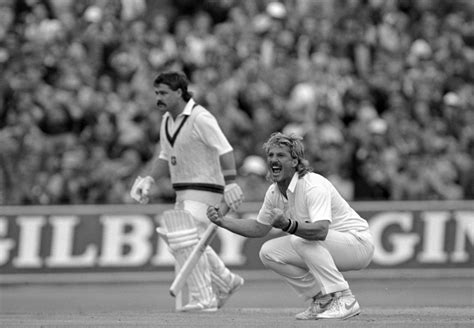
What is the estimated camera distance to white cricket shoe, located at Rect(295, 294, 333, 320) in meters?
9.66

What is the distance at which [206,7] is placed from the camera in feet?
67.9

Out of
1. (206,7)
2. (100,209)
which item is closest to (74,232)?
(100,209)

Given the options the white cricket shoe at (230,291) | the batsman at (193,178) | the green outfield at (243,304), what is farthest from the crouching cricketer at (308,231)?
the white cricket shoe at (230,291)

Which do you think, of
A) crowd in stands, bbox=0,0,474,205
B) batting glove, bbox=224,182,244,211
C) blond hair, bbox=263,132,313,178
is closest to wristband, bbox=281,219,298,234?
blond hair, bbox=263,132,313,178

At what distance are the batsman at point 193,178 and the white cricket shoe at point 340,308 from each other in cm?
181

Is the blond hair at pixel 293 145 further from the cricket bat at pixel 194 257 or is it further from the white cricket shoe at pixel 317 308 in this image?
the cricket bat at pixel 194 257

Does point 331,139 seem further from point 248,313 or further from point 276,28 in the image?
point 248,313

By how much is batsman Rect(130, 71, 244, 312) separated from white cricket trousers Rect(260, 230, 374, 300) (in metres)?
1.26

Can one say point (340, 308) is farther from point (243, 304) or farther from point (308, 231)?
point (243, 304)

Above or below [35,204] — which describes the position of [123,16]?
above

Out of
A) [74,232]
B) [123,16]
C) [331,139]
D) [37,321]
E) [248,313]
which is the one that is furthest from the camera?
[123,16]

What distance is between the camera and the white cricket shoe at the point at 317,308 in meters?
9.66

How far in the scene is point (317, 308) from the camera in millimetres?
9766

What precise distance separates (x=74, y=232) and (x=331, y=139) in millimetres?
4000
